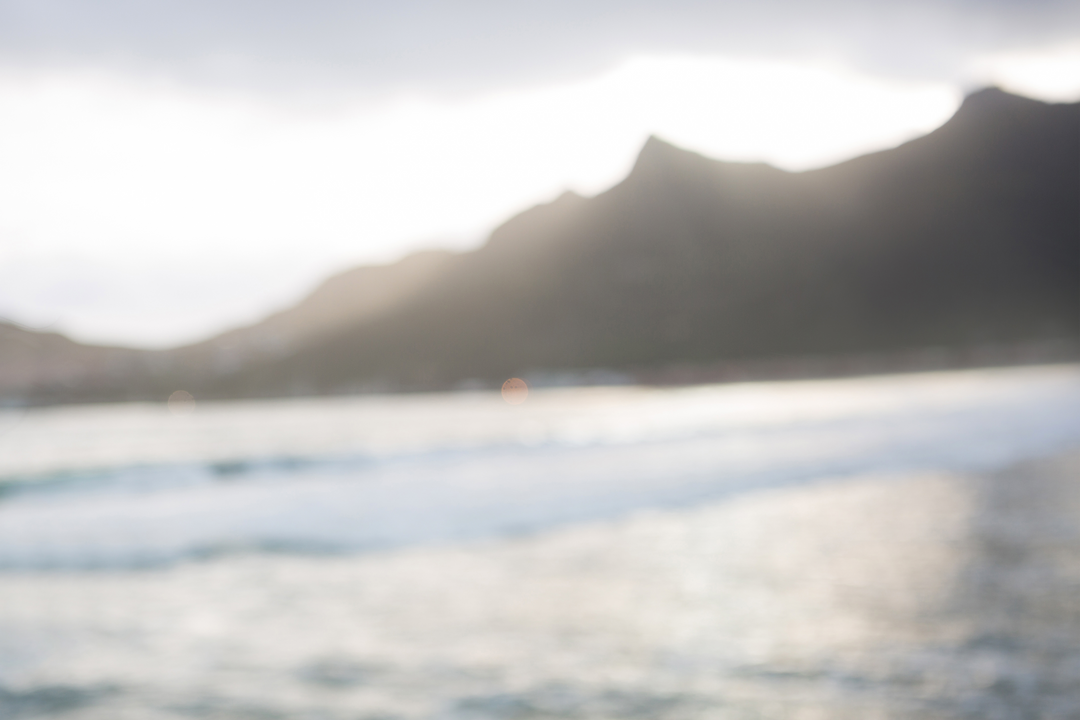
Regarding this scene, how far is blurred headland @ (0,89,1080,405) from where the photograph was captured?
118812 mm

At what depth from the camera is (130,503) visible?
78.4 ft

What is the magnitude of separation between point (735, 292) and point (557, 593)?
166329 mm

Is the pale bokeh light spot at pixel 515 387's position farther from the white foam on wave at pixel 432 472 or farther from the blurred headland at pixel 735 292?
the white foam on wave at pixel 432 472

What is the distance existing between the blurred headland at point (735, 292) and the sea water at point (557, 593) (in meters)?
75.4

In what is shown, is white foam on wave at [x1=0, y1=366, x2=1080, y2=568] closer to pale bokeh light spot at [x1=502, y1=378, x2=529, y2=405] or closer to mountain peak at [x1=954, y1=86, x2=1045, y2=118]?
mountain peak at [x1=954, y1=86, x2=1045, y2=118]

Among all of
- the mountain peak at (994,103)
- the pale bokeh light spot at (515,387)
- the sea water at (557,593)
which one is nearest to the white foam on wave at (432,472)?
the sea water at (557,593)

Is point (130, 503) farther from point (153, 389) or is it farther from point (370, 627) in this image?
point (153, 389)

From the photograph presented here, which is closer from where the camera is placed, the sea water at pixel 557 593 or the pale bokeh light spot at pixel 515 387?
the sea water at pixel 557 593

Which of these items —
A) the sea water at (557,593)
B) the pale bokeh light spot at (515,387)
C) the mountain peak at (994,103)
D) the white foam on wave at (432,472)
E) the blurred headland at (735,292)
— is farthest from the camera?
the pale bokeh light spot at (515,387)


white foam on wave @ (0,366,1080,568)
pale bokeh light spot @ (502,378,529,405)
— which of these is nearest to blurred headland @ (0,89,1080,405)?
pale bokeh light spot @ (502,378,529,405)

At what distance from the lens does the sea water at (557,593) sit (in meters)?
7.52

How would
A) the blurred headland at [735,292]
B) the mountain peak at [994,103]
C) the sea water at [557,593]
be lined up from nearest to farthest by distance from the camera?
1. the sea water at [557,593]
2. the mountain peak at [994,103]
3. the blurred headland at [735,292]

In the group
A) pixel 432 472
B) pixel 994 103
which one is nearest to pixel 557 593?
pixel 432 472

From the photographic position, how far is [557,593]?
11.1m
